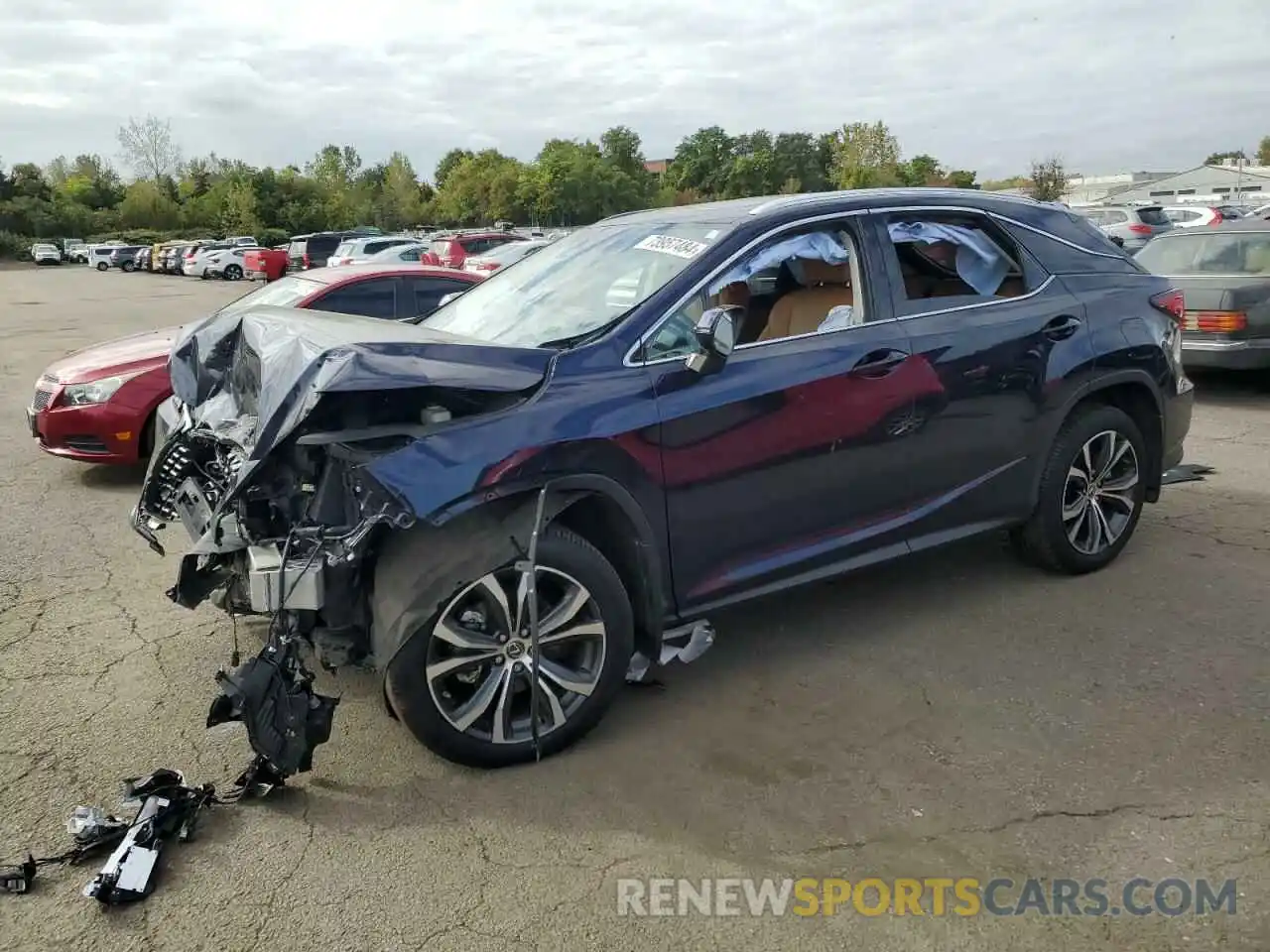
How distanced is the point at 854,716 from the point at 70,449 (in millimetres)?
5694

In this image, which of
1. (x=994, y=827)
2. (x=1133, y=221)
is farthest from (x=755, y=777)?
(x=1133, y=221)

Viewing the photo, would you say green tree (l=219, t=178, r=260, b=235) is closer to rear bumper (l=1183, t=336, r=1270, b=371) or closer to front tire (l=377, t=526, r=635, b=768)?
rear bumper (l=1183, t=336, r=1270, b=371)

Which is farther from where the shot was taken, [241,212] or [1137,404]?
[241,212]

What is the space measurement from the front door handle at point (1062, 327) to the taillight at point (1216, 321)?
5.09 meters

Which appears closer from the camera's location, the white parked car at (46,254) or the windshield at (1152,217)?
the windshield at (1152,217)

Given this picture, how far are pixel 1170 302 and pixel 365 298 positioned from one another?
539 cm

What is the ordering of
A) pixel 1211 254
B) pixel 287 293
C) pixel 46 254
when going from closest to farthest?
1. pixel 287 293
2. pixel 1211 254
3. pixel 46 254

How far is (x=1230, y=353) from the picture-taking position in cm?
889

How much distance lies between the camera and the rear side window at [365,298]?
733cm

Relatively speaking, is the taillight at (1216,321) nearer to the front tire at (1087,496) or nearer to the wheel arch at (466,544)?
the front tire at (1087,496)

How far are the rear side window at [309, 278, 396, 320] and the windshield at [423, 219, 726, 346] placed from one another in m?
2.72

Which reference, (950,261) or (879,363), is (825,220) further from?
(950,261)

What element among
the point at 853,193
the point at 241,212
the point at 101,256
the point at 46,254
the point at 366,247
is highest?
the point at 241,212

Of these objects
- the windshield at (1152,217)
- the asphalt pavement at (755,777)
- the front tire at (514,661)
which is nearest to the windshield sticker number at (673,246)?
the front tire at (514,661)
